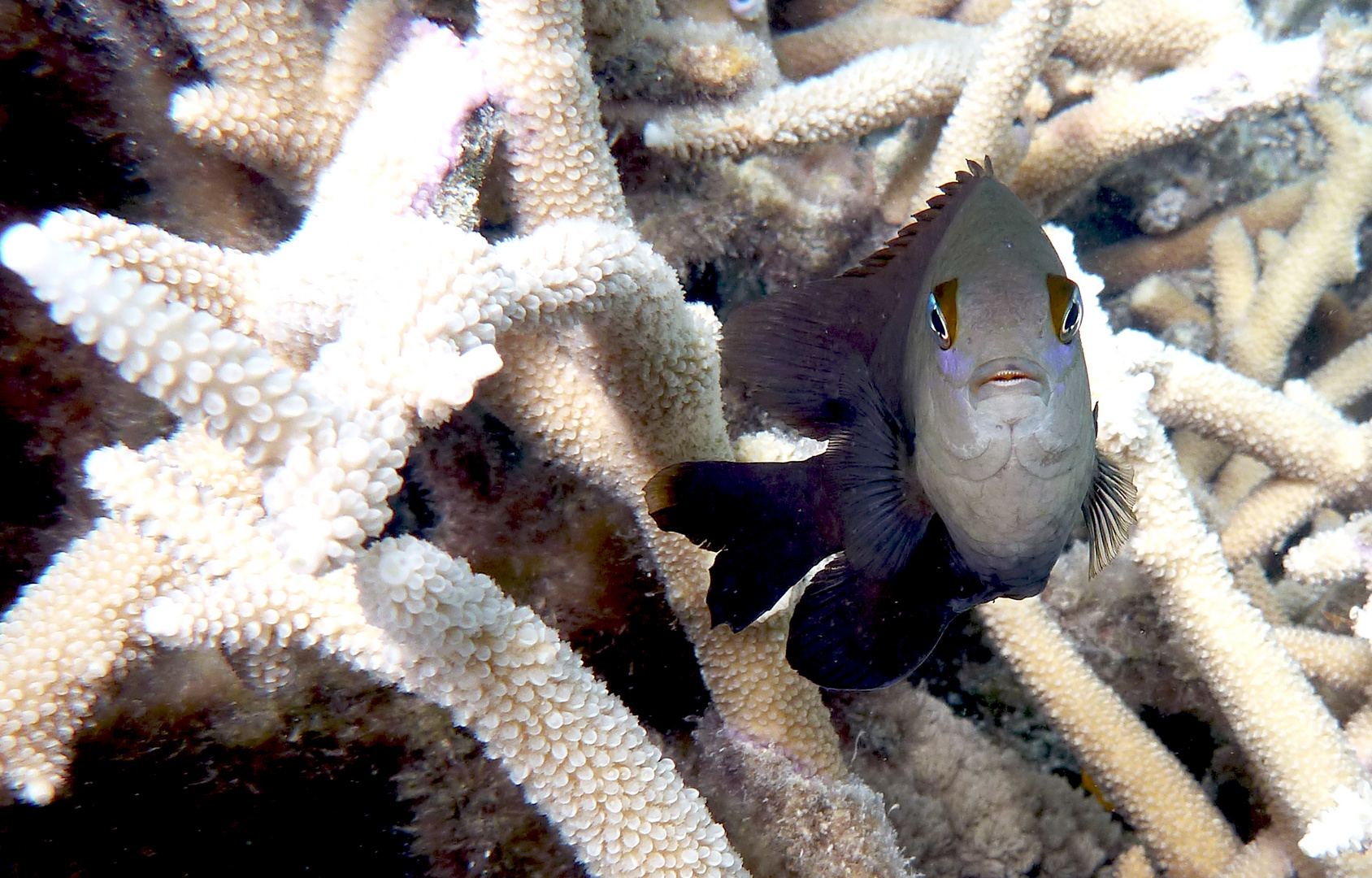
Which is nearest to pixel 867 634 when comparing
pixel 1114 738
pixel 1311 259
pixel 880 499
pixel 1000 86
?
pixel 880 499

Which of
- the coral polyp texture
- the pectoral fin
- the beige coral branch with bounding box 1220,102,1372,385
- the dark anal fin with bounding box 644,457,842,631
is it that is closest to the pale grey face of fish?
the pectoral fin

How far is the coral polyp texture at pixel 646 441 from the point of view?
1.42 metres

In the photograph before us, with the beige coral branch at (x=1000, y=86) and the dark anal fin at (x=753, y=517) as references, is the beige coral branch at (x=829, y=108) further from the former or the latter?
the dark anal fin at (x=753, y=517)

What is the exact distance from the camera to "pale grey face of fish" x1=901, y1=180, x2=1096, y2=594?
1.26m

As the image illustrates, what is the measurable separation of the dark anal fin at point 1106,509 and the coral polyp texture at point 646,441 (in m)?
0.84

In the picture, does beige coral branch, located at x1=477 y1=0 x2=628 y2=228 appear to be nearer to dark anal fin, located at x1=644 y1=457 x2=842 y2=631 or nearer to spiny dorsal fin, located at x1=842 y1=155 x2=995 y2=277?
spiny dorsal fin, located at x1=842 y1=155 x2=995 y2=277

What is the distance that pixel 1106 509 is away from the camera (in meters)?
1.63

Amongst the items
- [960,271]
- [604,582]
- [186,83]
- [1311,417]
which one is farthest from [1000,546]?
[1311,417]

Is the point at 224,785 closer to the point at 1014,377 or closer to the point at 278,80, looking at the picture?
the point at 278,80

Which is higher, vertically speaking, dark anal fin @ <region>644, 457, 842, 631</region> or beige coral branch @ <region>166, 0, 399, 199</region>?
beige coral branch @ <region>166, 0, 399, 199</region>

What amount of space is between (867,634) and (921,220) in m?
0.90

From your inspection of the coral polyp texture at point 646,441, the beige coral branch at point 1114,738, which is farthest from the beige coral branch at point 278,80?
the beige coral branch at point 1114,738

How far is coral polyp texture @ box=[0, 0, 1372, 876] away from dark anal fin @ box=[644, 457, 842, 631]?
36cm

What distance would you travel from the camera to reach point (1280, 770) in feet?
8.42
